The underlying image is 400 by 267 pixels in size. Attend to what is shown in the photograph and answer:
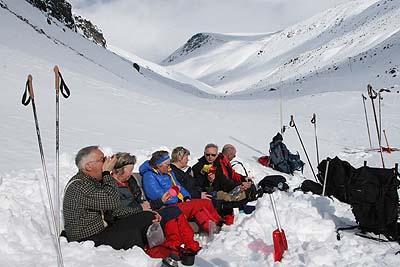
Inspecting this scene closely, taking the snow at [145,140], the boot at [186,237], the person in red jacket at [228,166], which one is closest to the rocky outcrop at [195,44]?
the snow at [145,140]

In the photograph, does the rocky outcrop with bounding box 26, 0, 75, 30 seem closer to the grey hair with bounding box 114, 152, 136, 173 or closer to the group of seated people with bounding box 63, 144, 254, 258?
the group of seated people with bounding box 63, 144, 254, 258

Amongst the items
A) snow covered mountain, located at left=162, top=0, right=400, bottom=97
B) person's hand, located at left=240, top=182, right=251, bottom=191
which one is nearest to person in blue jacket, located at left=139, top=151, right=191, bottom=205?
person's hand, located at left=240, top=182, right=251, bottom=191

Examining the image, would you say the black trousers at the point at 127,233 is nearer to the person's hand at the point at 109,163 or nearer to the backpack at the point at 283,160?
the person's hand at the point at 109,163

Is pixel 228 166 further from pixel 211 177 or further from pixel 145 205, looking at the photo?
pixel 145 205

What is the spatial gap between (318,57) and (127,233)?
56680 mm

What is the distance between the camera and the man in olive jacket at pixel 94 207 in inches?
177

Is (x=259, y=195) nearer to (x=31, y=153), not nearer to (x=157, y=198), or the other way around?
(x=157, y=198)

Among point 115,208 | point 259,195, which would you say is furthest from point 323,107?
point 115,208

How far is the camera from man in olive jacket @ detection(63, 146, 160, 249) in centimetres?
451

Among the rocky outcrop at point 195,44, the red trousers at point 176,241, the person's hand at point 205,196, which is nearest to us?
the red trousers at point 176,241

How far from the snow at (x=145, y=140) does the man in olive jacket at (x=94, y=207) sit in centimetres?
17

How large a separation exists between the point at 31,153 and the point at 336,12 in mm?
94741

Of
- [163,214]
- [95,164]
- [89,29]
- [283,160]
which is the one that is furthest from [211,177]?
[89,29]

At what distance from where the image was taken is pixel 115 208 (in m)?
4.64
